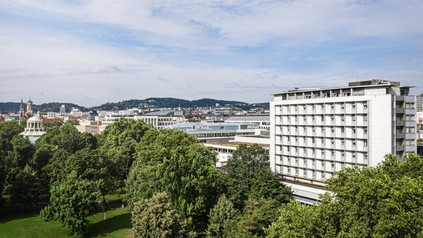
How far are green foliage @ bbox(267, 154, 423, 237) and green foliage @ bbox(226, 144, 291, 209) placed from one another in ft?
49.4

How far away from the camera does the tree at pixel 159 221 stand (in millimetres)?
38156

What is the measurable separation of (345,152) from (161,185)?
85.7ft

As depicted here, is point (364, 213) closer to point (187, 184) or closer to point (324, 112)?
point (187, 184)

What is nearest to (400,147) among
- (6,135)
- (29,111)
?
(6,135)

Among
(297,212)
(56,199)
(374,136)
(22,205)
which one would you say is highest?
(374,136)

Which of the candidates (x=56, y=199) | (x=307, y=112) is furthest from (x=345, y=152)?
(x=56, y=199)

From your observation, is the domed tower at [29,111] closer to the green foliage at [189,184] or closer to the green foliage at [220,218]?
the green foliage at [189,184]

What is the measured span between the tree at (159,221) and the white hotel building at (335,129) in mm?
23361

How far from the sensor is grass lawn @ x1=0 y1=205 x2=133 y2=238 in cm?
4944

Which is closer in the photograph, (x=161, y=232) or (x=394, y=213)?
(x=394, y=213)

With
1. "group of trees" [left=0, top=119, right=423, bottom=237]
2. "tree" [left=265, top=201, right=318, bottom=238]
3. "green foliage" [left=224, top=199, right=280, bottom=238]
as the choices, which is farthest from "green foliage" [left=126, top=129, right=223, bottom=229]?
"tree" [left=265, top=201, right=318, bottom=238]

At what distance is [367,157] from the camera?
49531mm

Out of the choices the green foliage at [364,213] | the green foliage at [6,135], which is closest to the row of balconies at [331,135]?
the green foliage at [364,213]

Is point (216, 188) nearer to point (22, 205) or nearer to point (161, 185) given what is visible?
point (161, 185)
